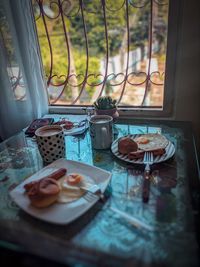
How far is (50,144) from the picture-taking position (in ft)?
2.55

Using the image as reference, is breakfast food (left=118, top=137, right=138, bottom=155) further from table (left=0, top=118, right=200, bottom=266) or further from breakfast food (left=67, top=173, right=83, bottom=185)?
breakfast food (left=67, top=173, right=83, bottom=185)

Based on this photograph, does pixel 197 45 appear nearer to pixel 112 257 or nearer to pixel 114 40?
pixel 112 257

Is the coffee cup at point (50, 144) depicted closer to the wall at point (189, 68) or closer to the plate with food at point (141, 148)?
the plate with food at point (141, 148)

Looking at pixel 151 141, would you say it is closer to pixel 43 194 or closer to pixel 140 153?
pixel 140 153

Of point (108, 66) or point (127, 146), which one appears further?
point (108, 66)

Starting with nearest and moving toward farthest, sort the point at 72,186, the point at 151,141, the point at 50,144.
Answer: the point at 72,186, the point at 50,144, the point at 151,141

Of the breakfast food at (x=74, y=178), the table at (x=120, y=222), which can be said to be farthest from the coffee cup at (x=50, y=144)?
the breakfast food at (x=74, y=178)

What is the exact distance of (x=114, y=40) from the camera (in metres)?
2.00

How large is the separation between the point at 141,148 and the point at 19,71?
76cm

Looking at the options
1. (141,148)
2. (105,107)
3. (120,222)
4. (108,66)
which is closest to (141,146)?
(141,148)

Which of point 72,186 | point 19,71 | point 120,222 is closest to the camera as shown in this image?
point 120,222

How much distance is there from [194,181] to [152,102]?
698mm

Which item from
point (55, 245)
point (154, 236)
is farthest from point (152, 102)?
point (55, 245)

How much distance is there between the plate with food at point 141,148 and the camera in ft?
2.54
